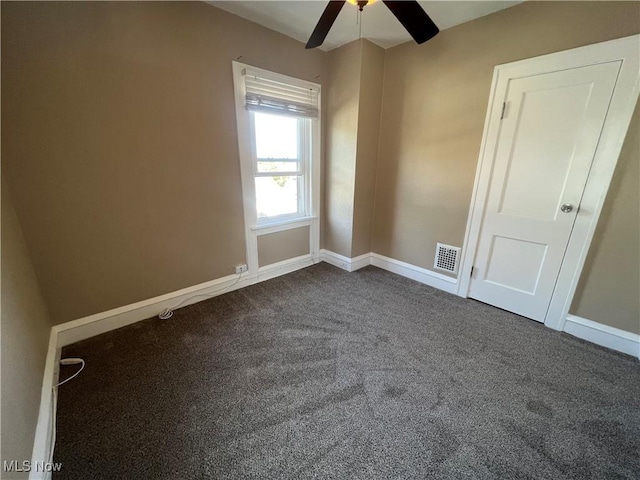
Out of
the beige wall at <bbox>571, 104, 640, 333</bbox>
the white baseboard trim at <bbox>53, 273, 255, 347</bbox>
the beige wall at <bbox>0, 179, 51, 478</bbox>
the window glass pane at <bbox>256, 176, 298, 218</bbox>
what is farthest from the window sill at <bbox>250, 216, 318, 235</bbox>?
the beige wall at <bbox>571, 104, 640, 333</bbox>

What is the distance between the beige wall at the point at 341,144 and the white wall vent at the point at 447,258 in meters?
0.97

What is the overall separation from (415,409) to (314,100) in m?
2.91

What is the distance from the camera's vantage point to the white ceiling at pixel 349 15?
2031mm

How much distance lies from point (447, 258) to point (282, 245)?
179 cm

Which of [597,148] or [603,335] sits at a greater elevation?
[597,148]

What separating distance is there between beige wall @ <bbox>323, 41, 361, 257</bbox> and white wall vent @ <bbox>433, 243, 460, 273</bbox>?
38.3 inches

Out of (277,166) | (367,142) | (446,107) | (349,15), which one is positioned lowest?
(277,166)

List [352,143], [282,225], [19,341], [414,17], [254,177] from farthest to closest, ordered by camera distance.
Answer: [282,225] → [352,143] → [254,177] → [414,17] → [19,341]

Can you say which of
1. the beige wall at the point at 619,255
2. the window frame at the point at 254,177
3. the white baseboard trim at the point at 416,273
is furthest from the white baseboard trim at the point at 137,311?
the beige wall at the point at 619,255

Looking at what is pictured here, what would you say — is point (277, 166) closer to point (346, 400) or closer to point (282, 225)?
point (282, 225)

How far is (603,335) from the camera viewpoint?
6.48 feet

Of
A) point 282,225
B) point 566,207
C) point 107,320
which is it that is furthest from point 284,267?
point 566,207

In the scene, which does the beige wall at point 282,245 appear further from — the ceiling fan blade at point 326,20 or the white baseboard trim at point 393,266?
the ceiling fan blade at point 326,20

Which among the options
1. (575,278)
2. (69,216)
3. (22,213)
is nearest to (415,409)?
(575,278)
